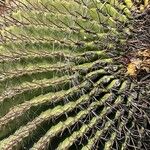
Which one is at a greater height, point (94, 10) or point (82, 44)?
point (94, 10)

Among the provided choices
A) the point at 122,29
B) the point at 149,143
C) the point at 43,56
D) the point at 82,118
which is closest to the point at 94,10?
the point at 122,29

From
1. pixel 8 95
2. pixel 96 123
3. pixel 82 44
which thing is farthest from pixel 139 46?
pixel 8 95

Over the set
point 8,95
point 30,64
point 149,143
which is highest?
point 30,64

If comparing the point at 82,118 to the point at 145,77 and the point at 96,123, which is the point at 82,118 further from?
the point at 145,77

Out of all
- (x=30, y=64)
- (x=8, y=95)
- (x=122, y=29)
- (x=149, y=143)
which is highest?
(x=122, y=29)

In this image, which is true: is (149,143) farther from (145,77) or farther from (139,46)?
(139,46)

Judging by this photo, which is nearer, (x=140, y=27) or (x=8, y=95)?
(x=8, y=95)
